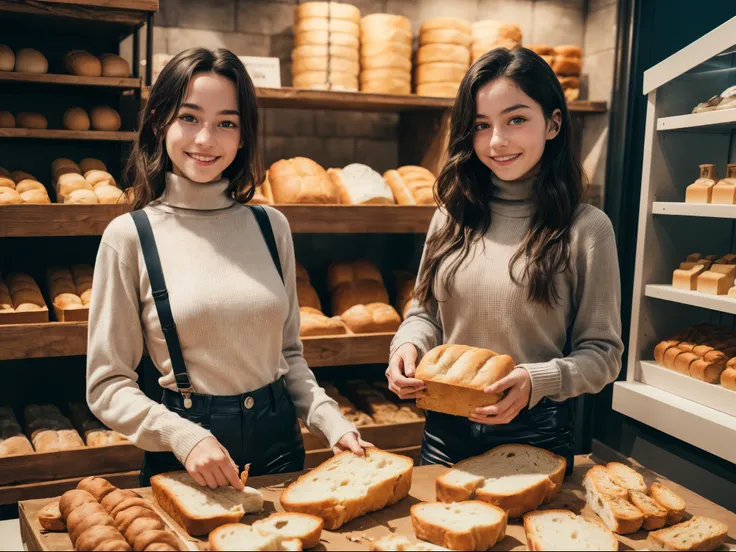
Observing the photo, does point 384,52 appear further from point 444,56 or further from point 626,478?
point 626,478

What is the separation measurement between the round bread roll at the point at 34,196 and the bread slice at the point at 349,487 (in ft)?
5.15

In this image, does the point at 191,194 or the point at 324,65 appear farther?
the point at 324,65

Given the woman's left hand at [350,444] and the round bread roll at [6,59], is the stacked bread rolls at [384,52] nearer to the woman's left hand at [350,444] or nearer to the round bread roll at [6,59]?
the round bread roll at [6,59]

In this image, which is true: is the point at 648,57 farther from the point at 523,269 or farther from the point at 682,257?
the point at 523,269

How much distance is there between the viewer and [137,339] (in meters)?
1.57

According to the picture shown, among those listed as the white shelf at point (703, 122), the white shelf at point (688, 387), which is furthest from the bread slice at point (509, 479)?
the white shelf at point (703, 122)

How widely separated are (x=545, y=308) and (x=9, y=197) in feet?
6.02

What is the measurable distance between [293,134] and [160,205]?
6.12 feet

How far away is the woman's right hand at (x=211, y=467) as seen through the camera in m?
1.42

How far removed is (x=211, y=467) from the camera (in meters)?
1.42

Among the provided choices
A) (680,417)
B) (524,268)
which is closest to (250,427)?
(524,268)

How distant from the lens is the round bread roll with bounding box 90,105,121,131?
279 centimetres

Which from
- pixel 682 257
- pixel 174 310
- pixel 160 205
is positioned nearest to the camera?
pixel 174 310

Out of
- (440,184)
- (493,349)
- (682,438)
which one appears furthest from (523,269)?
(682,438)
